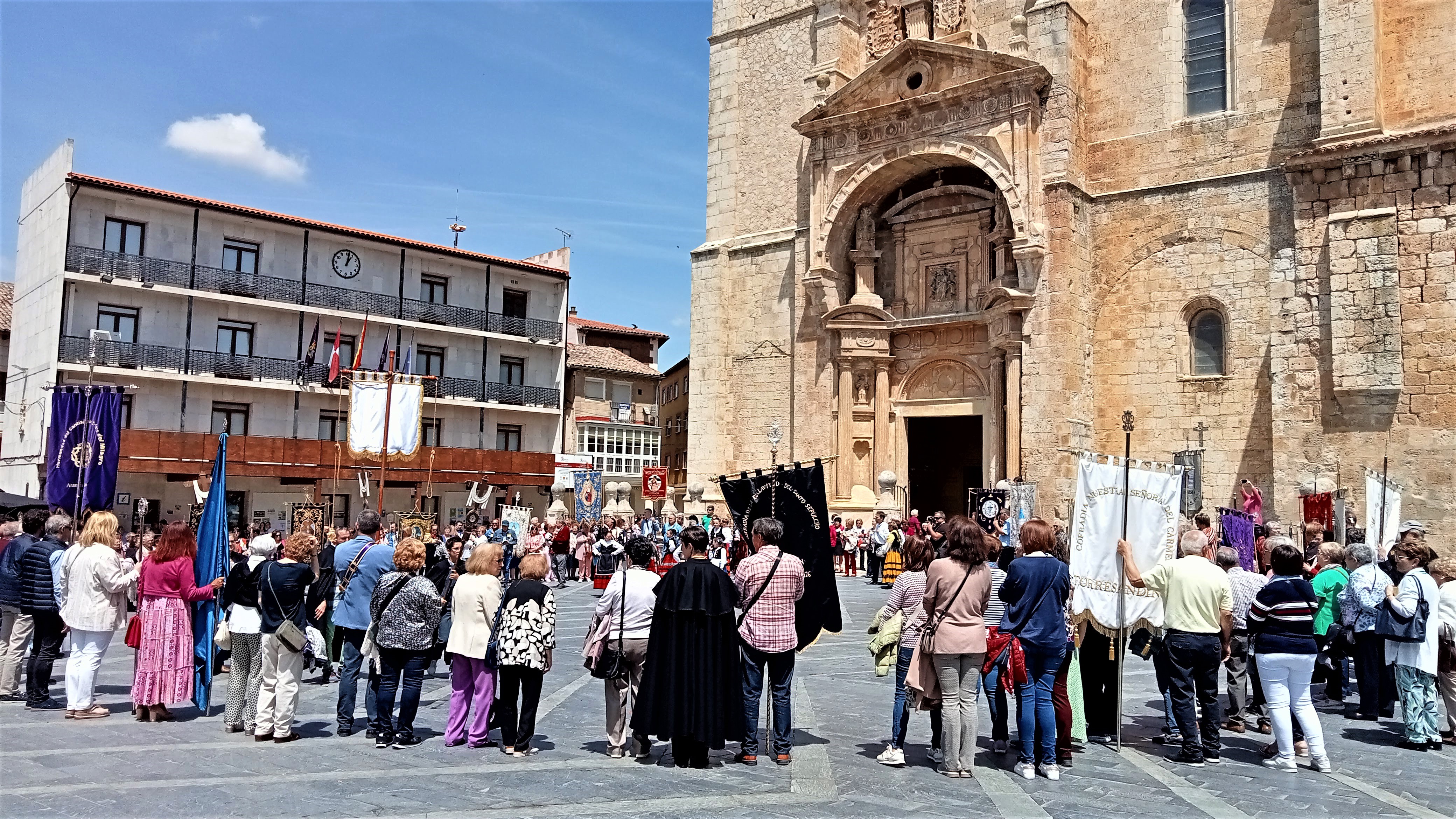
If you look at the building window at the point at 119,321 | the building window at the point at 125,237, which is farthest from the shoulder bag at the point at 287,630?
the building window at the point at 125,237

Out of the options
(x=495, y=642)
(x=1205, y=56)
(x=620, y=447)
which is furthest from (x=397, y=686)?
(x=620, y=447)

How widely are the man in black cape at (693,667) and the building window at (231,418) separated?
1114 inches

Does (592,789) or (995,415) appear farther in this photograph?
(995,415)

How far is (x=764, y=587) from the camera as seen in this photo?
727 centimetres

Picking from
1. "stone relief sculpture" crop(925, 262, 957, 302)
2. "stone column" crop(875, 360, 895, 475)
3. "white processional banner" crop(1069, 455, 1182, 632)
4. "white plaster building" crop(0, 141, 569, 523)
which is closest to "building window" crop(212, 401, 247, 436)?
"white plaster building" crop(0, 141, 569, 523)

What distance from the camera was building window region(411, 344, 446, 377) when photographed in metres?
36.3

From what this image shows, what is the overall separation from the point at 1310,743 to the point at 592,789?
4.86 m

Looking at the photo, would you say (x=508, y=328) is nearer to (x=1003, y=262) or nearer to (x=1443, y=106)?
(x=1003, y=262)

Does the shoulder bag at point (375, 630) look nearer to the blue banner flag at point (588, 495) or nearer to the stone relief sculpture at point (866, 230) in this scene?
the stone relief sculpture at point (866, 230)

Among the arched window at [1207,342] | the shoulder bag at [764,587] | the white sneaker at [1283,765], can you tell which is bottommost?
the white sneaker at [1283,765]

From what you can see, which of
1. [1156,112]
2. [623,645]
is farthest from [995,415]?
[623,645]

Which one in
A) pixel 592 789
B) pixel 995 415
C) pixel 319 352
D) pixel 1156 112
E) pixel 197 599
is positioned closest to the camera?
pixel 592 789

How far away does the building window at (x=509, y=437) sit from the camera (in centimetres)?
3775

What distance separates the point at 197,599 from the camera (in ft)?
28.6
